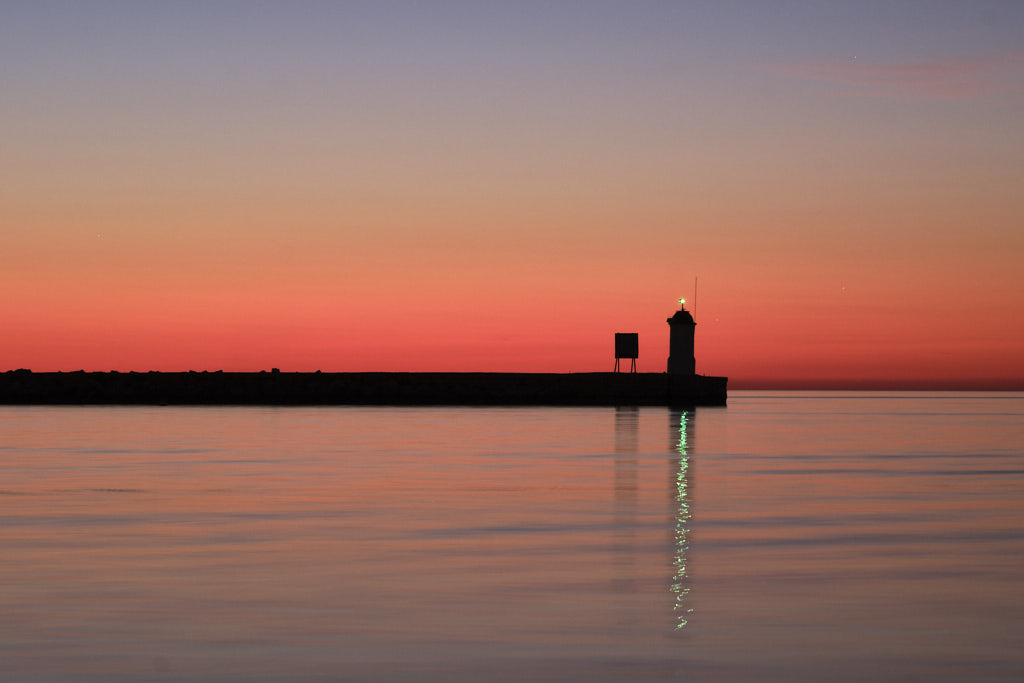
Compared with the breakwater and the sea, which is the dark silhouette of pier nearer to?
the breakwater

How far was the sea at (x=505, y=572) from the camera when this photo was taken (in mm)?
10414

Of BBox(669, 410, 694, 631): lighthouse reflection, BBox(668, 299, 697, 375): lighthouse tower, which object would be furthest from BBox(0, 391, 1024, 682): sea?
BBox(668, 299, 697, 375): lighthouse tower

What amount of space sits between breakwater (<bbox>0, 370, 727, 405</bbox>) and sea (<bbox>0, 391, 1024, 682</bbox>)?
63.3 metres

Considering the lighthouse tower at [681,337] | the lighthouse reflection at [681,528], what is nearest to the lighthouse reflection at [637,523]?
the lighthouse reflection at [681,528]

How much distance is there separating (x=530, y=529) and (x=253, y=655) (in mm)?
9157

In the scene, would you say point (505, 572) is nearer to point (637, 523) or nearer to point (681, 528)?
point (681, 528)

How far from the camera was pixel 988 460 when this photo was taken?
38094mm

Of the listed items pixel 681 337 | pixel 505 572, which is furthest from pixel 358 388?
pixel 505 572

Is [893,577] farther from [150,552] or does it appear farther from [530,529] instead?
[150,552]

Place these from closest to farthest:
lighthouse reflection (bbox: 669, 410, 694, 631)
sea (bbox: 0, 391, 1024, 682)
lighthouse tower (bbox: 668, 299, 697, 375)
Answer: sea (bbox: 0, 391, 1024, 682) < lighthouse reflection (bbox: 669, 410, 694, 631) < lighthouse tower (bbox: 668, 299, 697, 375)

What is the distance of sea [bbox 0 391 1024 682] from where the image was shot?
1041cm

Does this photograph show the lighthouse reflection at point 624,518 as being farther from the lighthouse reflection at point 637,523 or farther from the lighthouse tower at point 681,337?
the lighthouse tower at point 681,337

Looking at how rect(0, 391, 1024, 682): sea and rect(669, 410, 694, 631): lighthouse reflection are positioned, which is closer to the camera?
rect(0, 391, 1024, 682): sea

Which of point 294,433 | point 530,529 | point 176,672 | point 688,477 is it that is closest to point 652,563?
point 530,529
